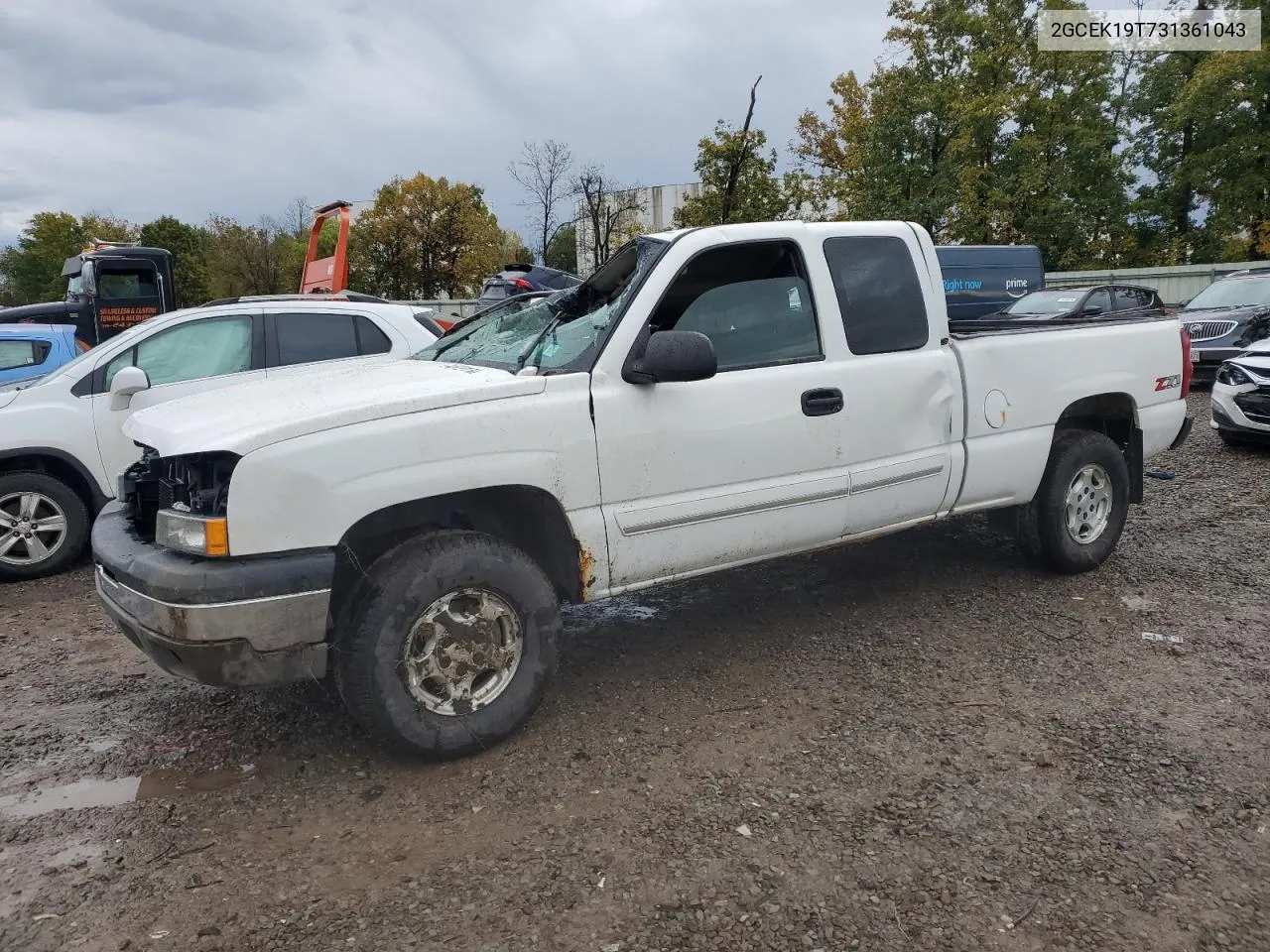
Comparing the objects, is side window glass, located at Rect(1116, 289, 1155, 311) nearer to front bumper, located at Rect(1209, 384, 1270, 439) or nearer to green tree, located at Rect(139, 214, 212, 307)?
front bumper, located at Rect(1209, 384, 1270, 439)

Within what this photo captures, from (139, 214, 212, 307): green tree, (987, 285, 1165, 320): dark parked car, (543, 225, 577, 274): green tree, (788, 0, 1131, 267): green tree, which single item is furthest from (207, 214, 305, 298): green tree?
(987, 285, 1165, 320): dark parked car

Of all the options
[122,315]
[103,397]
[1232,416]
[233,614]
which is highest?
[122,315]

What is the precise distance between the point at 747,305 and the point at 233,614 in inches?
97.2

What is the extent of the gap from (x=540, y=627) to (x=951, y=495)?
2.38m

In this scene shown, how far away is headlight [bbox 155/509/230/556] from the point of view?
2.98 m

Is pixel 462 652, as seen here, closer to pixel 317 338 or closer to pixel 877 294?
pixel 877 294

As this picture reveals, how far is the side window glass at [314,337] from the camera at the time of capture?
6766mm

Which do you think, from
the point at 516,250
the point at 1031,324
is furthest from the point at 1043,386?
the point at 516,250

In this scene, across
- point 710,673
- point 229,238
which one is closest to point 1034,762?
point 710,673

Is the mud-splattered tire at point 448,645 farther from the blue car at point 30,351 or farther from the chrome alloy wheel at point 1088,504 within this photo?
the blue car at point 30,351

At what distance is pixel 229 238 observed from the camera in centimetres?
4175

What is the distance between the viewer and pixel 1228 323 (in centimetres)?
1320

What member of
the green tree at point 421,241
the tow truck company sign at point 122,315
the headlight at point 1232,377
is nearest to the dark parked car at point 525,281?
the tow truck company sign at point 122,315

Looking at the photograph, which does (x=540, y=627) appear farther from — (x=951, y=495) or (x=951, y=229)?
(x=951, y=229)
